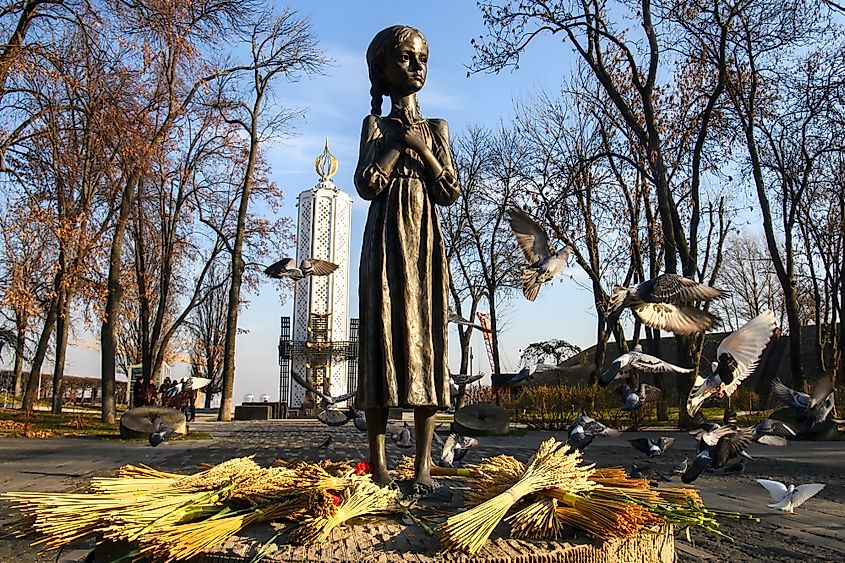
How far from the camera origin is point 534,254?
11.9m

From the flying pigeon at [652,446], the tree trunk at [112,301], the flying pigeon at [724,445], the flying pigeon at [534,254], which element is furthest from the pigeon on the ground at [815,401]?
the tree trunk at [112,301]

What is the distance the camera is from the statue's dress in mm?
4191

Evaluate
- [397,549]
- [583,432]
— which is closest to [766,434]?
[583,432]

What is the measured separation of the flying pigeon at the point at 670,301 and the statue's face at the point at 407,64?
7393 mm

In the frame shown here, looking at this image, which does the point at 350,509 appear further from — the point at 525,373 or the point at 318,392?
the point at 525,373

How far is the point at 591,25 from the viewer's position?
68.8 feet

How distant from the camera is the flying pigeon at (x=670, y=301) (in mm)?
10828

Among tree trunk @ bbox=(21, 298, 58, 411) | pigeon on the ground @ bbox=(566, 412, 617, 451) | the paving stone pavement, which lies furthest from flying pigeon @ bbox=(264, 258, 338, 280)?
tree trunk @ bbox=(21, 298, 58, 411)

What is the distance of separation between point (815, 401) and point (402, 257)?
38.8 feet

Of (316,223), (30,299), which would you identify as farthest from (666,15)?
(316,223)

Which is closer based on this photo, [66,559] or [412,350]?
[412,350]

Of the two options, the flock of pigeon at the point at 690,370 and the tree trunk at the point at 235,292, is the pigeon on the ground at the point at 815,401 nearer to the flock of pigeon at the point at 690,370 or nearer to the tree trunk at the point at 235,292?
the flock of pigeon at the point at 690,370

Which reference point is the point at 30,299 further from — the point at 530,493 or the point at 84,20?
the point at 530,493

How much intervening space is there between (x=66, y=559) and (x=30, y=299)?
532 inches
